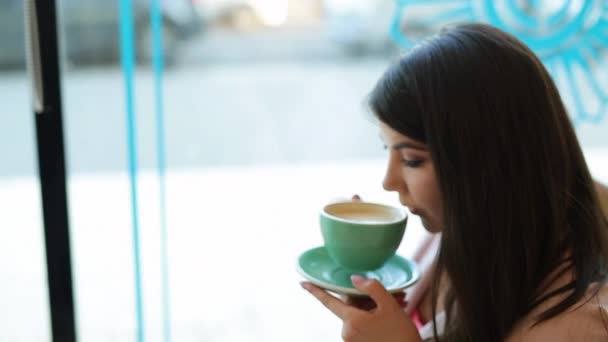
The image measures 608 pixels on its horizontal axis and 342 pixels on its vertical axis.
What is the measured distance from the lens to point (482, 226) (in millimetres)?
756

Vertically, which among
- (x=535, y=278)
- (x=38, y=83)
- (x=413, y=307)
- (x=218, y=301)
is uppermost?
(x=38, y=83)

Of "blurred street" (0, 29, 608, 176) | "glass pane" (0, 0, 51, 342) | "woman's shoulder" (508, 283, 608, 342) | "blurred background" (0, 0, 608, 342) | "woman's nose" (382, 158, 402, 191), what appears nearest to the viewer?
"woman's shoulder" (508, 283, 608, 342)

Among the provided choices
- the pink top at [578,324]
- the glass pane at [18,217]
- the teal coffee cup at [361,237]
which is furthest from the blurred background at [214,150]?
the pink top at [578,324]

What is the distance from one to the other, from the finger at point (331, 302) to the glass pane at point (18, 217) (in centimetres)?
64

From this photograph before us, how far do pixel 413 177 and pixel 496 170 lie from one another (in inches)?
3.9

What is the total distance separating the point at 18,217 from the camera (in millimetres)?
1496

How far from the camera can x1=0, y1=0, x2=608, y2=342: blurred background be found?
1.32 m

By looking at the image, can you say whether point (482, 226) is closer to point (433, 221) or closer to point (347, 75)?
point (433, 221)

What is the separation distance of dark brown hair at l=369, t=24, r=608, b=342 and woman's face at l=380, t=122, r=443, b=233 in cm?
1

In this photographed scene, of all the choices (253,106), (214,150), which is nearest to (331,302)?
(214,150)

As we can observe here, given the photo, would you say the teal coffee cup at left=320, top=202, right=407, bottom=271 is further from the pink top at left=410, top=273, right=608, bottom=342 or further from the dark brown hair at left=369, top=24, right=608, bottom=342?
the pink top at left=410, top=273, right=608, bottom=342

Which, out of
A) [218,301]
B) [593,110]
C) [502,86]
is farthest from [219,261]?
[502,86]

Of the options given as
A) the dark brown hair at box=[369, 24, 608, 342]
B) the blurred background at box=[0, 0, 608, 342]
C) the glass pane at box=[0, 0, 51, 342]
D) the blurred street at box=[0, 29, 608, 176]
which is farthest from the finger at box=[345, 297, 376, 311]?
the blurred street at box=[0, 29, 608, 176]

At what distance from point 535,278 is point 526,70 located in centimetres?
26
